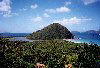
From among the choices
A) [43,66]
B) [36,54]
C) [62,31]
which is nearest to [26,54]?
[36,54]

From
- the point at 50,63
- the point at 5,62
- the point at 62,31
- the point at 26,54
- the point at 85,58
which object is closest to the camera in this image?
the point at 5,62

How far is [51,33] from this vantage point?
99000 millimetres

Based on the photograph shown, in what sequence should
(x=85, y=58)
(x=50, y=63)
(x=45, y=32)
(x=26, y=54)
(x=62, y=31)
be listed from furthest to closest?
(x=62, y=31) < (x=45, y=32) < (x=26, y=54) < (x=85, y=58) < (x=50, y=63)

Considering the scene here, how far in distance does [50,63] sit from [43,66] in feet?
6.13

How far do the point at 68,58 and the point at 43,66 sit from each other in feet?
19.0

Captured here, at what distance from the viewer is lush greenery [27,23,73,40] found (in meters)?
95.5

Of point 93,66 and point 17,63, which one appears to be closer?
point 17,63

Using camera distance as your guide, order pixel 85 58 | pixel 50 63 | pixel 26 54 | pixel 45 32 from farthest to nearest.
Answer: pixel 45 32
pixel 26 54
pixel 85 58
pixel 50 63

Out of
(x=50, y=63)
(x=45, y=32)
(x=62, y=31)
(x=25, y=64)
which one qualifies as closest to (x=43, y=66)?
(x=50, y=63)

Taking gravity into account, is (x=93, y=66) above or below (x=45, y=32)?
below

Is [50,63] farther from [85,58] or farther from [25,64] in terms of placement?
[85,58]

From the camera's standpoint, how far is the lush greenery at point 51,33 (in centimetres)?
9551

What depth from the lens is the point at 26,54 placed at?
38.9 meters

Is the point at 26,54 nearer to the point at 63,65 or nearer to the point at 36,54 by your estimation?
the point at 36,54
